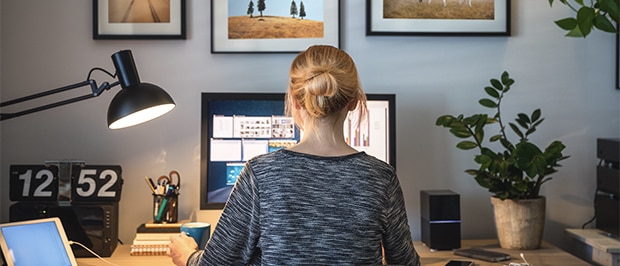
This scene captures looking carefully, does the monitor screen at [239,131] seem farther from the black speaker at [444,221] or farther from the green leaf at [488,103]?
the green leaf at [488,103]

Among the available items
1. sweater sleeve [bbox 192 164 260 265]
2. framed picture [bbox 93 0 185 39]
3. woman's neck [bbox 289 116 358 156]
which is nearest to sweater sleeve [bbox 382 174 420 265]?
woman's neck [bbox 289 116 358 156]

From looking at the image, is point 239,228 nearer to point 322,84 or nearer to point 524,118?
point 322,84

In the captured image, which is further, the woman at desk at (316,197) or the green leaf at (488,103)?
the green leaf at (488,103)

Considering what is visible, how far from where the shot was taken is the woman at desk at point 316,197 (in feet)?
4.88

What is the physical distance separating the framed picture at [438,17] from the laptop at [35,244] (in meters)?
1.22

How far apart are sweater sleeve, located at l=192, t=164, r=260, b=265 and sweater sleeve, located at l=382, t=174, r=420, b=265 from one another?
0.93 ft

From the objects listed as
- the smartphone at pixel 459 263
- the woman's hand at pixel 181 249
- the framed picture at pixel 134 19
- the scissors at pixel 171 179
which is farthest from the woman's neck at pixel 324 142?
the framed picture at pixel 134 19

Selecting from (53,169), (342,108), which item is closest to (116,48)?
(53,169)

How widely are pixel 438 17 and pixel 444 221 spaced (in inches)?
28.5

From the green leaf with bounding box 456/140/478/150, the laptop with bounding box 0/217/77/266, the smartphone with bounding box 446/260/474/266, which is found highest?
the green leaf with bounding box 456/140/478/150

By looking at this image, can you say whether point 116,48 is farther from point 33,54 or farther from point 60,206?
point 60,206

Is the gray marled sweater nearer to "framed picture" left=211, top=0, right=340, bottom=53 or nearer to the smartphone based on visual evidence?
the smartphone

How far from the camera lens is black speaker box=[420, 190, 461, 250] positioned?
7.82 feet

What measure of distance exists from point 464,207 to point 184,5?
1.22 m
